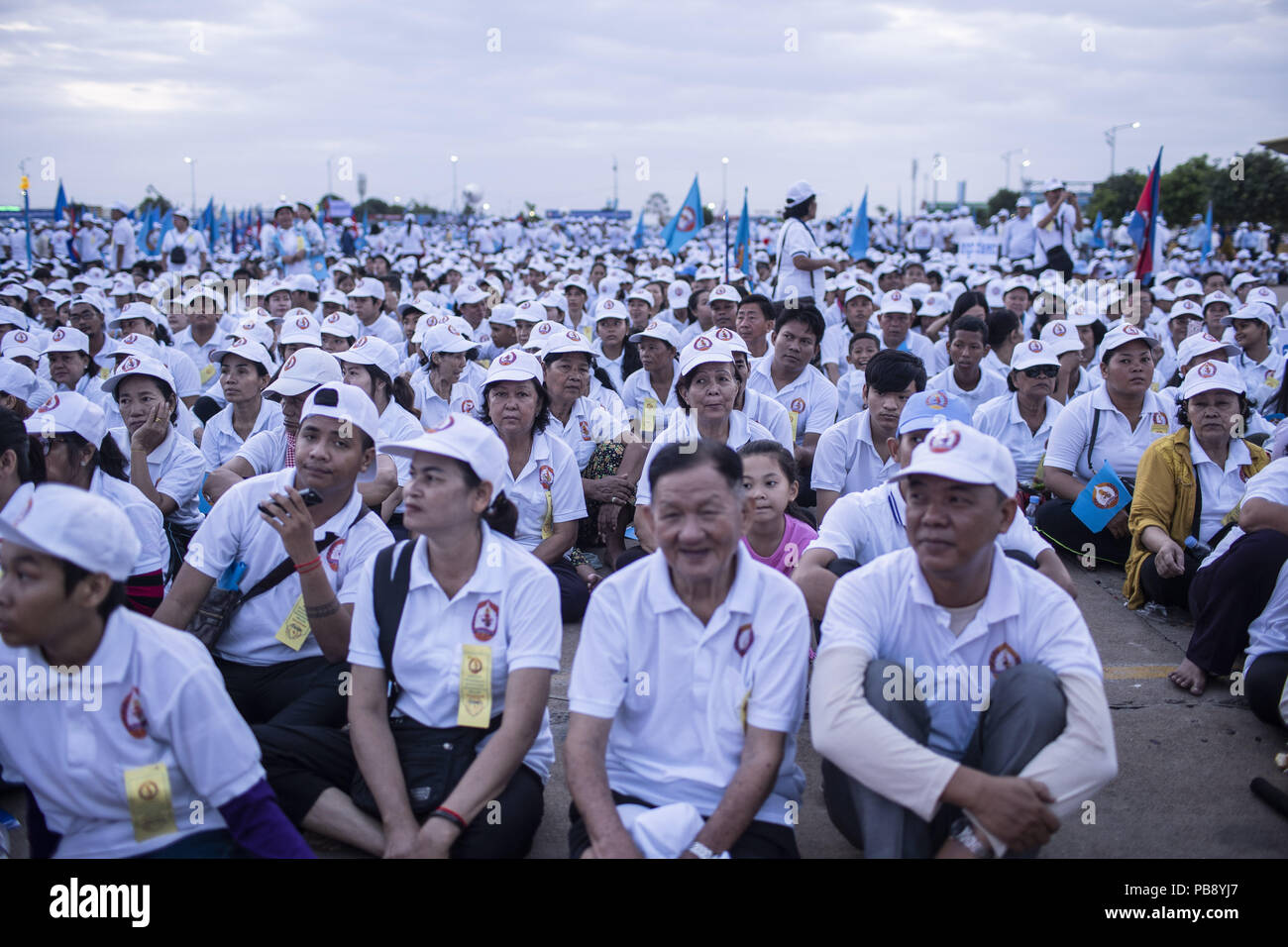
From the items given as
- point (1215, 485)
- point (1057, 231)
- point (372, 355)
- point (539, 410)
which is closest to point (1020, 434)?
point (1215, 485)

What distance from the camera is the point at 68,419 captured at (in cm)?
390

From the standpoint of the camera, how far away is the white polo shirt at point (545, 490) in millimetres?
5215

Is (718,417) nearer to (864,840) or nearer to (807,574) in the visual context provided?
(807,574)

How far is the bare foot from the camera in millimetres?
4336

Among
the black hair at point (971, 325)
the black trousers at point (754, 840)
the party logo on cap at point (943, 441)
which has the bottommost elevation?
Answer: the black trousers at point (754, 840)

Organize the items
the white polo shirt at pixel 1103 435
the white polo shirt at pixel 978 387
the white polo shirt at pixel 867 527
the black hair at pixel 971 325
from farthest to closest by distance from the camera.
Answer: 1. the white polo shirt at pixel 978 387
2. the black hair at pixel 971 325
3. the white polo shirt at pixel 1103 435
4. the white polo shirt at pixel 867 527

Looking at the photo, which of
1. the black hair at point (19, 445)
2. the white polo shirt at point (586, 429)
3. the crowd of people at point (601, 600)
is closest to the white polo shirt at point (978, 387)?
the crowd of people at point (601, 600)

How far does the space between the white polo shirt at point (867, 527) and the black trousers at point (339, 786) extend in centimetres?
145

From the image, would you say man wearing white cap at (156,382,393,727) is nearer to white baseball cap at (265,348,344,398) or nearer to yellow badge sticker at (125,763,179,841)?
yellow badge sticker at (125,763,179,841)

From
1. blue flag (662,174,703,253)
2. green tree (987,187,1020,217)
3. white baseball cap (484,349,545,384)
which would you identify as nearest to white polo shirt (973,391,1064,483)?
white baseball cap (484,349,545,384)

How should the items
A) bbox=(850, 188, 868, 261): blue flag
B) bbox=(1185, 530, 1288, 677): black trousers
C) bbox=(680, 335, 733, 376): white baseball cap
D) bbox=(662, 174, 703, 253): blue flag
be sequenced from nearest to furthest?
bbox=(1185, 530, 1288, 677): black trousers < bbox=(680, 335, 733, 376): white baseball cap < bbox=(662, 174, 703, 253): blue flag < bbox=(850, 188, 868, 261): blue flag

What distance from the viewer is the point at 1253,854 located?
322 cm

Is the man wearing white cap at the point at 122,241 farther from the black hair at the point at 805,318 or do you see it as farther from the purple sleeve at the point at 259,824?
the purple sleeve at the point at 259,824

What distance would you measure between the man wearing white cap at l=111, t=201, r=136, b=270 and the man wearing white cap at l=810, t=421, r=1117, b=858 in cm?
2265
